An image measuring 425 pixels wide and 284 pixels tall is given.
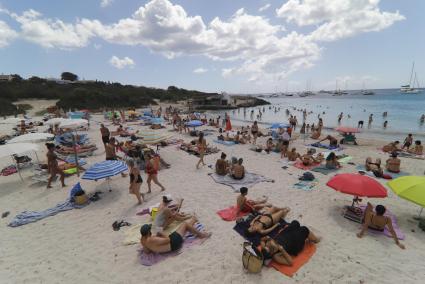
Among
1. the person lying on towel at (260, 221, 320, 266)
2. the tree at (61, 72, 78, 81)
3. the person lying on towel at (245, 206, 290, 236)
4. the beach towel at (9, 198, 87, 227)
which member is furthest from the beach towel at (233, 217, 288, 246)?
the tree at (61, 72, 78, 81)

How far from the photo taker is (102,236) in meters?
5.25

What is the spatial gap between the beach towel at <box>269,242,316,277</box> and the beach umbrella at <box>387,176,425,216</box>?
225 centimetres

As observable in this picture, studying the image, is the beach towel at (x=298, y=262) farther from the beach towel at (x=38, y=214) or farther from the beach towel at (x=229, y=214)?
the beach towel at (x=38, y=214)

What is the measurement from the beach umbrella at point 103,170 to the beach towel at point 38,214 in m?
0.91

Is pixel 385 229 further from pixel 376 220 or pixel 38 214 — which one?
pixel 38 214

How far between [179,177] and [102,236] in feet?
12.5

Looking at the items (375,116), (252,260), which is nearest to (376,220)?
(252,260)

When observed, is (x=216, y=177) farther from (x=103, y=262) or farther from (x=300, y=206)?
(x=103, y=262)

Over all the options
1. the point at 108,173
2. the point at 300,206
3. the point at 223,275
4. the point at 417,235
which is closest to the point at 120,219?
the point at 108,173

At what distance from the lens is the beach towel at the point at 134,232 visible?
16.2ft

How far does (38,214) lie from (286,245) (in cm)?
613

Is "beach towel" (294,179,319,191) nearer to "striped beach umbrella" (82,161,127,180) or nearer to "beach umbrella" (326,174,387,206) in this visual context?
"beach umbrella" (326,174,387,206)

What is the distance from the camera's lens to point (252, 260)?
3988mm

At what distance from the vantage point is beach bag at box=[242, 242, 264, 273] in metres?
3.97
